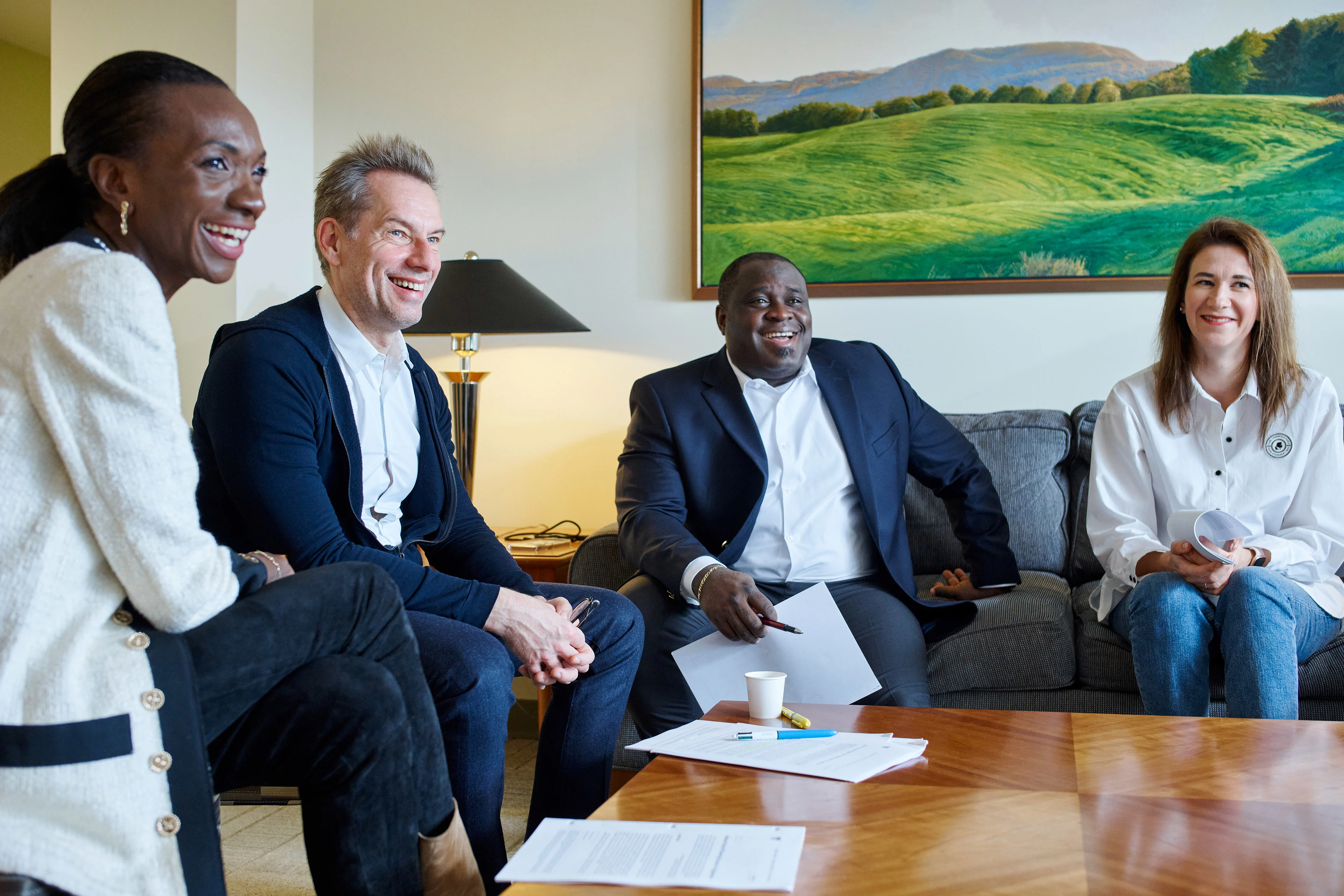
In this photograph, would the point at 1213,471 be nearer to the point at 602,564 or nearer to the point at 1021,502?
the point at 1021,502

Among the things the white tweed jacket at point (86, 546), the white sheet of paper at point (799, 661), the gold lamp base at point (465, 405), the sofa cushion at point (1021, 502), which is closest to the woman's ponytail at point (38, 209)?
the white tweed jacket at point (86, 546)

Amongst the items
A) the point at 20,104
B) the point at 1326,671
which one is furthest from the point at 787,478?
the point at 20,104

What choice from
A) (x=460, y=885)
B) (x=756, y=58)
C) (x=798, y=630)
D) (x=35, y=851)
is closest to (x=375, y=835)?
(x=460, y=885)

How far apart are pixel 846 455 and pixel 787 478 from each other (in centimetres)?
13

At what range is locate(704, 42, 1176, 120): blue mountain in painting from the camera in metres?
2.72

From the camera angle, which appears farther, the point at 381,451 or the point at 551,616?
the point at 381,451

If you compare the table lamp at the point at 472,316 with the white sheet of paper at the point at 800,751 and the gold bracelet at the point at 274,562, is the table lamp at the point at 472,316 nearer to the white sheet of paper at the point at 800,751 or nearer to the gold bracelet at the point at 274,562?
the gold bracelet at the point at 274,562

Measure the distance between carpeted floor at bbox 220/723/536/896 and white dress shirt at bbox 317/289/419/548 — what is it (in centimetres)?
52

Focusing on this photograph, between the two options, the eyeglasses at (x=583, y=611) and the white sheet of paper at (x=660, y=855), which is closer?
the white sheet of paper at (x=660, y=855)

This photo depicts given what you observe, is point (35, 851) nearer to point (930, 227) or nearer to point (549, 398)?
point (549, 398)

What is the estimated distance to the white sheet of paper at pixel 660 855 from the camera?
3.00 feet

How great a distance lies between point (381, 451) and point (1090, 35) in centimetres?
214

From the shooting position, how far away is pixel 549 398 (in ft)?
10.3

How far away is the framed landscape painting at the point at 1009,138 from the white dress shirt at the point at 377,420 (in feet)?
4.61
